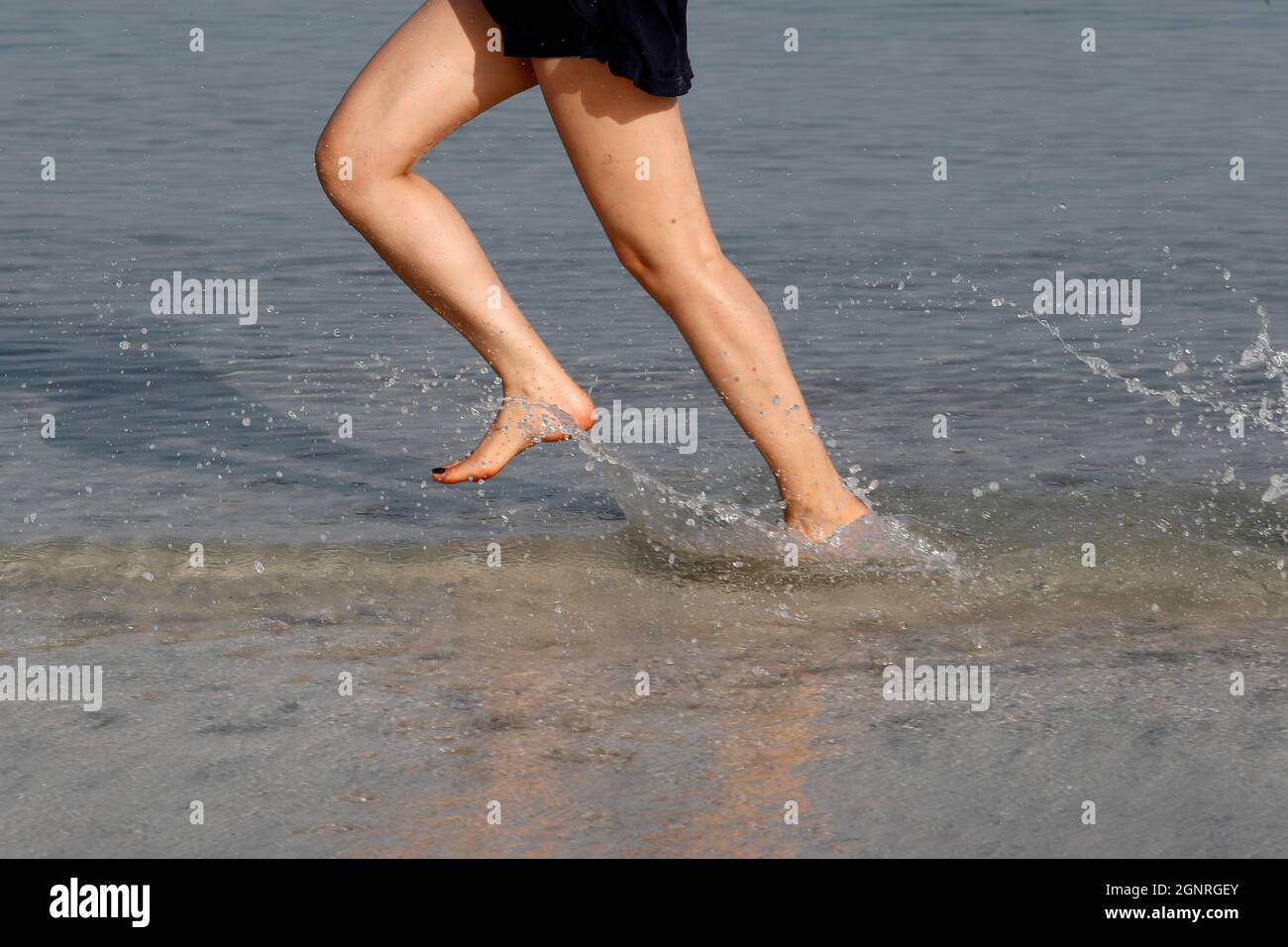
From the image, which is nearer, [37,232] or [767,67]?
[37,232]

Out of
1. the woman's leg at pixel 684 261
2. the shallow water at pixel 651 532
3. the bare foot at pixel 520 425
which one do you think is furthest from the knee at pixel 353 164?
the shallow water at pixel 651 532

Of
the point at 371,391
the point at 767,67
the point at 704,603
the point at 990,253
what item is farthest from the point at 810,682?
the point at 767,67

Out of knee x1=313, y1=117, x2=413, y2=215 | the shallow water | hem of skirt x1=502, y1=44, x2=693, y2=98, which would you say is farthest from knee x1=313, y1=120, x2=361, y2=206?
the shallow water

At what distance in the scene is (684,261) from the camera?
358 centimetres

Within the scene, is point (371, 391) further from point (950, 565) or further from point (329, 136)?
point (950, 565)

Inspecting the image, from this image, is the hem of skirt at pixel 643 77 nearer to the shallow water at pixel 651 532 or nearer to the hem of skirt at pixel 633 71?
the hem of skirt at pixel 633 71

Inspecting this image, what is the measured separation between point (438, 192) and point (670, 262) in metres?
0.49

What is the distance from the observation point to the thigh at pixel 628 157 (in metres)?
3.44

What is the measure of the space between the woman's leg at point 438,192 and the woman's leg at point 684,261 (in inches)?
7.8

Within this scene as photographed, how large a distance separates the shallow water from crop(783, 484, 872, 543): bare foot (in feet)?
0.12

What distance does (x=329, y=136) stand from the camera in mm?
3688

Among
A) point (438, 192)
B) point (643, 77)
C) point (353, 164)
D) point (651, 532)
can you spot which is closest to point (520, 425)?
point (651, 532)
